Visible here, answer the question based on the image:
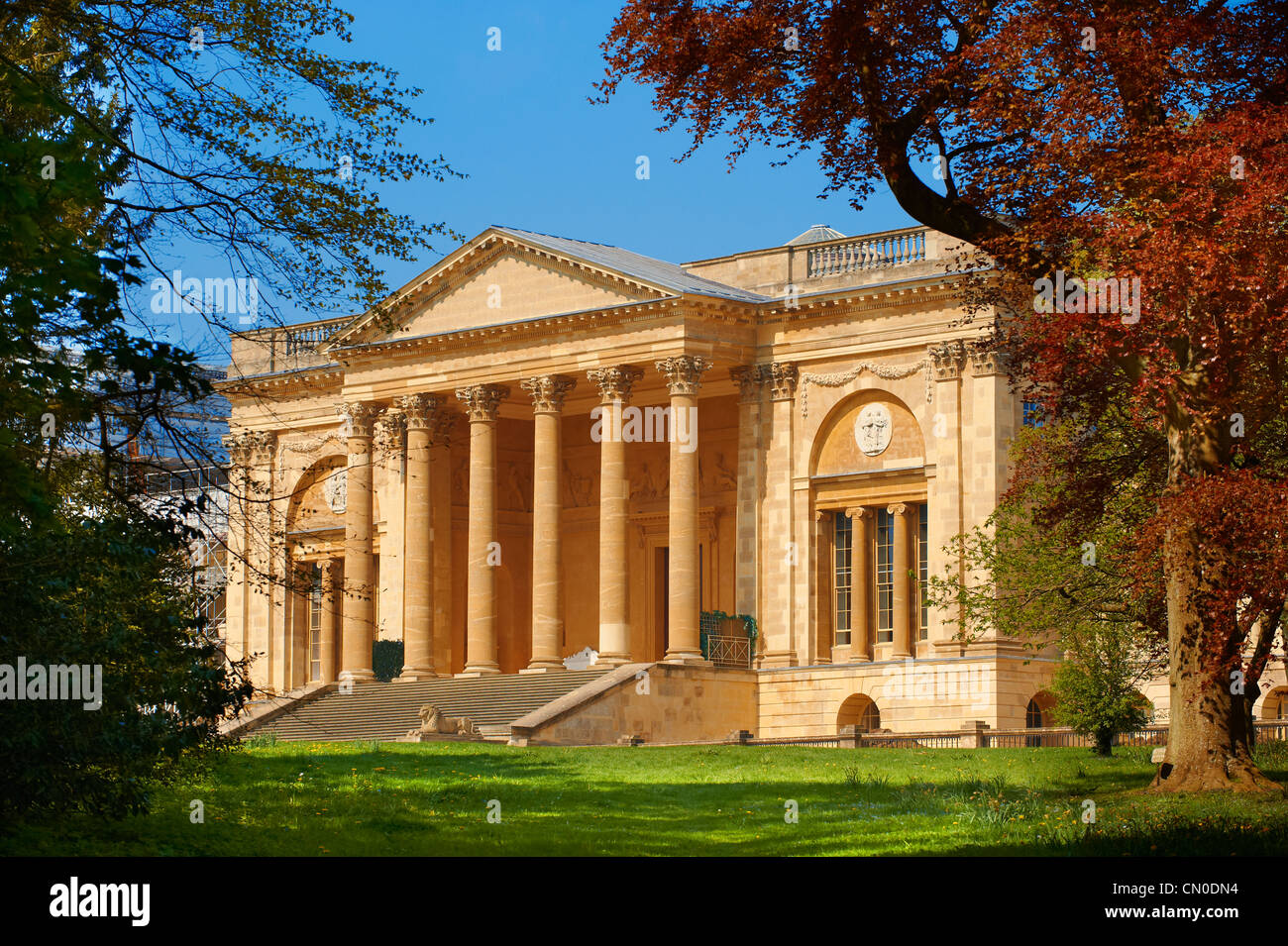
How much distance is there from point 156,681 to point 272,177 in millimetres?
6140

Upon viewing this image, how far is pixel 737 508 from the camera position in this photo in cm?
5575

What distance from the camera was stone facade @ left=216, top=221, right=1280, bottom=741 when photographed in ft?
165

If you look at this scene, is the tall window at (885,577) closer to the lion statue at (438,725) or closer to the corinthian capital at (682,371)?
the corinthian capital at (682,371)

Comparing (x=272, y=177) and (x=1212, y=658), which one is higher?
(x=272, y=177)

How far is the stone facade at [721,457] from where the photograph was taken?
50.4 meters

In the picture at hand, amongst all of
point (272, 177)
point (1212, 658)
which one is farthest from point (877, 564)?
point (272, 177)

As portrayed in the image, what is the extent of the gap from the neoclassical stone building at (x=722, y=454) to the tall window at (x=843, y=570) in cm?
6

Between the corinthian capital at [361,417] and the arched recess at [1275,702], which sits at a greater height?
the corinthian capital at [361,417]

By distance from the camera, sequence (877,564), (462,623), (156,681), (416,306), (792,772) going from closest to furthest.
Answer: (156,681) < (792,772) < (877,564) < (416,306) < (462,623)

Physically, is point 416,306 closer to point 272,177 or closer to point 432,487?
point 432,487

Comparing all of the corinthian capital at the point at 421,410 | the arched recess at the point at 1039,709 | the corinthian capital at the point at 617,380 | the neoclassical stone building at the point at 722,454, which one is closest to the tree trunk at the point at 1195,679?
the neoclassical stone building at the point at 722,454

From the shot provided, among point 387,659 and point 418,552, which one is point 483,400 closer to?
point 418,552
